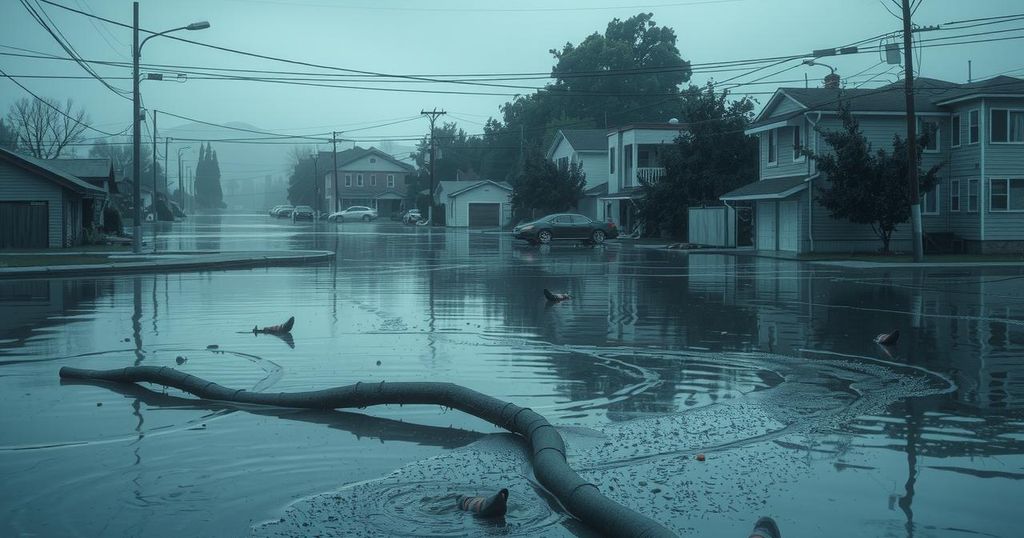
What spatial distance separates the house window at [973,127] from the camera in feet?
130

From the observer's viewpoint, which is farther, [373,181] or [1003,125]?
[373,181]

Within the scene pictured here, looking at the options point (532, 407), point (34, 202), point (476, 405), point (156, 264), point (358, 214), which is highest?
point (358, 214)

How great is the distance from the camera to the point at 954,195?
136 ft

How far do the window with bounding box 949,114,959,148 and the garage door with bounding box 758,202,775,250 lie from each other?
765 cm

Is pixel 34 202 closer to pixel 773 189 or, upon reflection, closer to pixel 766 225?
pixel 773 189

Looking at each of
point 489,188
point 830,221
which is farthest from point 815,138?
point 489,188

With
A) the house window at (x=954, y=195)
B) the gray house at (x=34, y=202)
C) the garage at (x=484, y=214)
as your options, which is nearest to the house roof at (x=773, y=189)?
the house window at (x=954, y=195)

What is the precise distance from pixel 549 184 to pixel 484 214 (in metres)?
21.6

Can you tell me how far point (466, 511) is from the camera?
641 centimetres

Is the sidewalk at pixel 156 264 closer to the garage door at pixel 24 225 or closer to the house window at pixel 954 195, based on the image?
the garage door at pixel 24 225

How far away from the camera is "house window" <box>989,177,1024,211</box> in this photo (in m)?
39.5

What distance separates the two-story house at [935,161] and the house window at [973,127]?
4 centimetres

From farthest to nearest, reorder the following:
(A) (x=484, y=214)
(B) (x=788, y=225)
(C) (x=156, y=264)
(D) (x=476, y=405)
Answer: (A) (x=484, y=214) → (B) (x=788, y=225) → (C) (x=156, y=264) → (D) (x=476, y=405)

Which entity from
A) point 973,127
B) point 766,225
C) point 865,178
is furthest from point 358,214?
point 865,178
